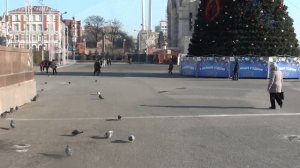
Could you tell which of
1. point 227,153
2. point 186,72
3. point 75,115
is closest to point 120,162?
point 227,153

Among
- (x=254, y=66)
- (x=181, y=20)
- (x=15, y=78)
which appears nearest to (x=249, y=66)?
(x=254, y=66)

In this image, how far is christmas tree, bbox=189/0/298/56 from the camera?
140 ft

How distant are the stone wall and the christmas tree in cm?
2310

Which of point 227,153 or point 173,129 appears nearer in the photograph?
point 227,153

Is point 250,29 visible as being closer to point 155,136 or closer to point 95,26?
point 155,136

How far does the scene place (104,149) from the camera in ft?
33.2

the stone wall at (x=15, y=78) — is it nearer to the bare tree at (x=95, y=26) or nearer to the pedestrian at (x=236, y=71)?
the pedestrian at (x=236, y=71)

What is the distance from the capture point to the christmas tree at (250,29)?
42.6 metres

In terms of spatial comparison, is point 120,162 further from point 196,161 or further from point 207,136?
point 207,136

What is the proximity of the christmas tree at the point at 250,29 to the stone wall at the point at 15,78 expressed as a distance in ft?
75.8

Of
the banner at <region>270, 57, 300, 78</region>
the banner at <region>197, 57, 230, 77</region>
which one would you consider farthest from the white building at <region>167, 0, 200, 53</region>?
the banner at <region>270, 57, 300, 78</region>

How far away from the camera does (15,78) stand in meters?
18.9

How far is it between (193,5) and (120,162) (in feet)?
379

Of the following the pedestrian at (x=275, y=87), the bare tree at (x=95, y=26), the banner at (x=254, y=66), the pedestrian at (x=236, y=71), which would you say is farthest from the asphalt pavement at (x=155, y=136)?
the bare tree at (x=95, y=26)
